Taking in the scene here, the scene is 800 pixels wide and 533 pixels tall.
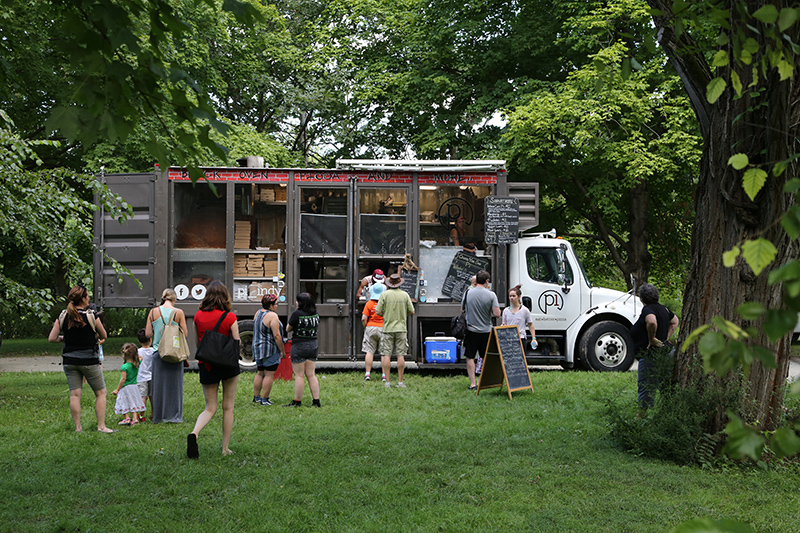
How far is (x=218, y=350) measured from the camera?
21.5 feet

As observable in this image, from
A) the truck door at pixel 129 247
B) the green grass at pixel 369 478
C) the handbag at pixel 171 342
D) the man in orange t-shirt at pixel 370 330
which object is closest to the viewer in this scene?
the green grass at pixel 369 478

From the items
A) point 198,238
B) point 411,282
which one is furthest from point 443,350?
point 198,238

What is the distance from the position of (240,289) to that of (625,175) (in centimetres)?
957

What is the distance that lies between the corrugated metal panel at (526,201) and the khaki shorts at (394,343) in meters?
3.60

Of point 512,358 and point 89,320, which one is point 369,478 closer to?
point 89,320

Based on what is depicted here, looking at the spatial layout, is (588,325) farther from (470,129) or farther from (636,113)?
(470,129)

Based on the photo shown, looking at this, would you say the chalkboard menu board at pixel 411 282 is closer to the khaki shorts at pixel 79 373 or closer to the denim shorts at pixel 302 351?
the denim shorts at pixel 302 351

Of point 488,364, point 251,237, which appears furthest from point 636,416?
point 251,237

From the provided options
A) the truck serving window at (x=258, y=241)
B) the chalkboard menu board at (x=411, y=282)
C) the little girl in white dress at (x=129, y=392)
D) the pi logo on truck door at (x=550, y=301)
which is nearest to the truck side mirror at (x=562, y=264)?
the pi logo on truck door at (x=550, y=301)

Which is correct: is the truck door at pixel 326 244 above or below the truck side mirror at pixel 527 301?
above

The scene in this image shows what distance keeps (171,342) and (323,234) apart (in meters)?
5.30

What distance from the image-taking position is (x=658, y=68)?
55.5ft

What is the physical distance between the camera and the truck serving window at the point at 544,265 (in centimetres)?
1334

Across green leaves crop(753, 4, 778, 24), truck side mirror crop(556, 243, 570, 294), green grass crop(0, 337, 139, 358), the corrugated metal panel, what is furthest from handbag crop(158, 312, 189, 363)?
green grass crop(0, 337, 139, 358)
